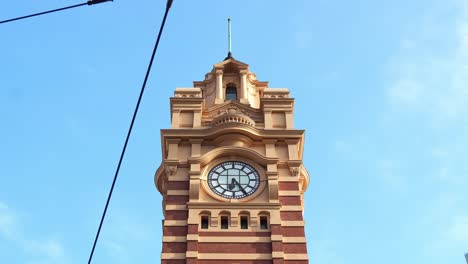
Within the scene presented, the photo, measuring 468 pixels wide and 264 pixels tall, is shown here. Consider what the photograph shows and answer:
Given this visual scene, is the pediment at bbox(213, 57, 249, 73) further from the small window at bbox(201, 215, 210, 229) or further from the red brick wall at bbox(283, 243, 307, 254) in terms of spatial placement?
the red brick wall at bbox(283, 243, 307, 254)

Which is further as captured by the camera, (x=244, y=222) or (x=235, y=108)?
(x=235, y=108)

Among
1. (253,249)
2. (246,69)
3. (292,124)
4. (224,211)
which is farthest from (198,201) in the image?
(246,69)

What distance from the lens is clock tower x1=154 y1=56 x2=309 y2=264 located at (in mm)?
31172

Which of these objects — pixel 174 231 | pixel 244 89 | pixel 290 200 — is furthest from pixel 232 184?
pixel 244 89

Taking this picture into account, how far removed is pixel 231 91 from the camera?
41.2 meters

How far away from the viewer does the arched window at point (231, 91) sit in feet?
134

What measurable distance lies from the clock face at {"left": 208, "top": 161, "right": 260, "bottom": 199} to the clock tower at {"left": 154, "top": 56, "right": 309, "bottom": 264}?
0.15 ft

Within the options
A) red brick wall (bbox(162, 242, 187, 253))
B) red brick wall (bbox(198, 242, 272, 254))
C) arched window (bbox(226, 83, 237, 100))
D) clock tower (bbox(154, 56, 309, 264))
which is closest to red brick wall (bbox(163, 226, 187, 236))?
clock tower (bbox(154, 56, 309, 264))

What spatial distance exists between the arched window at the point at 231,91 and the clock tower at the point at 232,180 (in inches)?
27.4

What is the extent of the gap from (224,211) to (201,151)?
3.98 meters

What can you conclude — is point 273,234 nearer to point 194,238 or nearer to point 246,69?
point 194,238

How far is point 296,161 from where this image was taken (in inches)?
1367

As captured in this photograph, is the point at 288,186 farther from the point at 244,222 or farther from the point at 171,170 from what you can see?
the point at 171,170

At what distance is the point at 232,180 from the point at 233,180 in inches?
1.8
